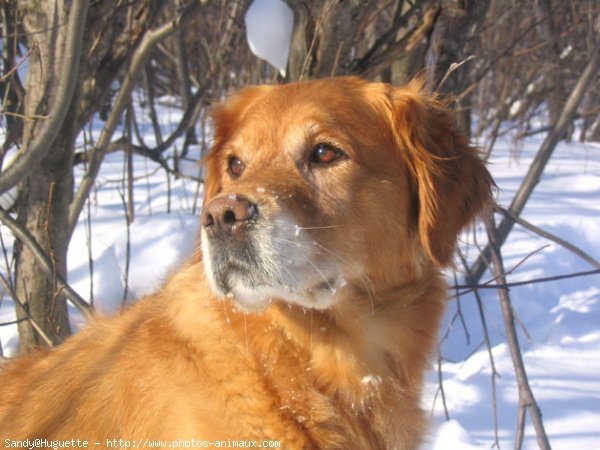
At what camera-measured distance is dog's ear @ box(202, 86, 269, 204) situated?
9.16 ft

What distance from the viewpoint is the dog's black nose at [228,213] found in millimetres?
1898

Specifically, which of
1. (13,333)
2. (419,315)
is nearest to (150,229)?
(13,333)

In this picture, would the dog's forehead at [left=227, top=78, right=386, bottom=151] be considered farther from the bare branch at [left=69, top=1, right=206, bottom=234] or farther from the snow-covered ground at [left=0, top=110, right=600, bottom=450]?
the bare branch at [left=69, top=1, right=206, bottom=234]

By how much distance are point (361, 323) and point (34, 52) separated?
2138 millimetres

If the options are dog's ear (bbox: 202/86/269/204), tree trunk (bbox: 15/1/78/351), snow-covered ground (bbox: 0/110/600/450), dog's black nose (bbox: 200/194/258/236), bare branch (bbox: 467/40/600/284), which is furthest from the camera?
bare branch (bbox: 467/40/600/284)

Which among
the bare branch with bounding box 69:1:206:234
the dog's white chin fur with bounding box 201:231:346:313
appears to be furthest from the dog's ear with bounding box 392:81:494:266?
the bare branch with bounding box 69:1:206:234

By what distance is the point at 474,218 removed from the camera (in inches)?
99.0

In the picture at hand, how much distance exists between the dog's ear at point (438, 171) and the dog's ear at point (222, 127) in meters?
0.66

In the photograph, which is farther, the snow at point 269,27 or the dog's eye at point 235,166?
the snow at point 269,27

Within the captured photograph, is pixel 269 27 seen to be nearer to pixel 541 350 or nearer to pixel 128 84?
pixel 128 84

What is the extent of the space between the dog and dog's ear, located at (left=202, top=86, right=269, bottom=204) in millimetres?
168

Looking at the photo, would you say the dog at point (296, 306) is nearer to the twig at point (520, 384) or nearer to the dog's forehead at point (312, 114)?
the dog's forehead at point (312, 114)

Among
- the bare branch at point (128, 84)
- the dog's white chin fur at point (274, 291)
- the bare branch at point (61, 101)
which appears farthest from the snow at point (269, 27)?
the dog's white chin fur at point (274, 291)

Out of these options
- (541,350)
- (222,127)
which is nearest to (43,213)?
(222,127)
